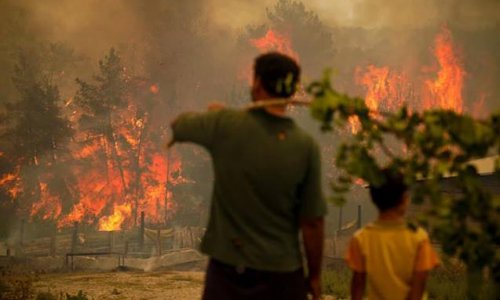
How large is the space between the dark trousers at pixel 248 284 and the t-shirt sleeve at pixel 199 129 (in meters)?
0.62

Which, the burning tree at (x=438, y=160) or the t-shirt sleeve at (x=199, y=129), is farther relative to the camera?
the t-shirt sleeve at (x=199, y=129)

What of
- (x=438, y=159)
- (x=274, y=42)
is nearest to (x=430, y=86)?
(x=274, y=42)

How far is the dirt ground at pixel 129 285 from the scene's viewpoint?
505 inches

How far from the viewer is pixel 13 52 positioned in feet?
165

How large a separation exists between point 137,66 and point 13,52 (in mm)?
12117

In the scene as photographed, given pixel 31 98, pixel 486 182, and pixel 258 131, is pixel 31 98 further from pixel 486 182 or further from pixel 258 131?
pixel 258 131

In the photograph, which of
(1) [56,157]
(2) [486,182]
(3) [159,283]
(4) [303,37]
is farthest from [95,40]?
(2) [486,182]

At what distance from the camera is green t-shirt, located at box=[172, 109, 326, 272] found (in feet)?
8.05

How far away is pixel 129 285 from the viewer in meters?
14.8

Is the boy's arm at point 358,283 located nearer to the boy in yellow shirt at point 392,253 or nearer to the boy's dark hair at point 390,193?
the boy in yellow shirt at point 392,253

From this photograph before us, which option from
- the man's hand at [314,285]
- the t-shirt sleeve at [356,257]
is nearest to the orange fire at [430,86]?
the t-shirt sleeve at [356,257]

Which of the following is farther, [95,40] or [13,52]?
[95,40]

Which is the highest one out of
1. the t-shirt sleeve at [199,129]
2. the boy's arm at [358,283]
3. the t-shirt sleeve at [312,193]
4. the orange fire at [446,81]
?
the orange fire at [446,81]

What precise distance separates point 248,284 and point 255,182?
503 mm
